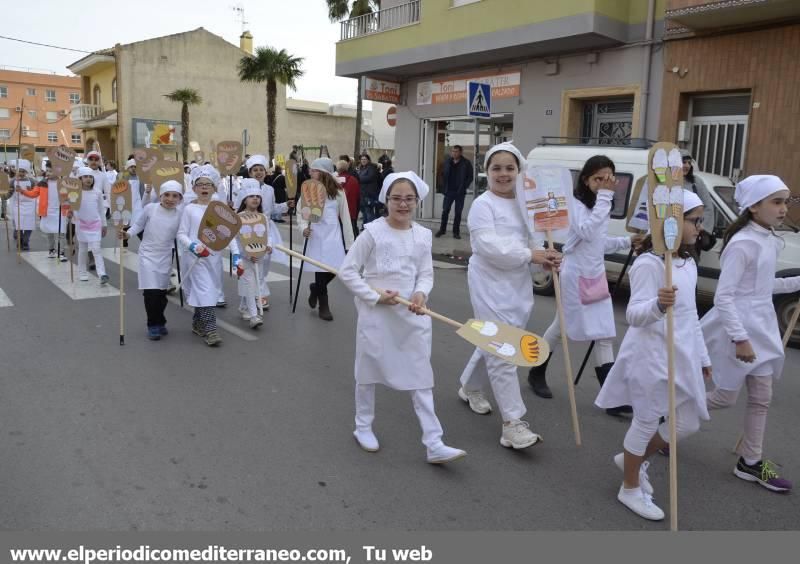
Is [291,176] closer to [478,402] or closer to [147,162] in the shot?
[147,162]

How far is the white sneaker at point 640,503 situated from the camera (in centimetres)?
336

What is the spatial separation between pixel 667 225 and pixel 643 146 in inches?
238

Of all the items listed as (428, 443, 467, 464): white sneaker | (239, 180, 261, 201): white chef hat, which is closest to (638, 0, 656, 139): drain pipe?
(239, 180, 261, 201): white chef hat

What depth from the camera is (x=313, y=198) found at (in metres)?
7.59

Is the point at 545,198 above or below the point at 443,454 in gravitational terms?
above

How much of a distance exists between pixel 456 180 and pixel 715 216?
820 cm

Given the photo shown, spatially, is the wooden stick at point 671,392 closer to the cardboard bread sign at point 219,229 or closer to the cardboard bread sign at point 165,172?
the cardboard bread sign at point 219,229

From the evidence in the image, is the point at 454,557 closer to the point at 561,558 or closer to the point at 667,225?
the point at 561,558

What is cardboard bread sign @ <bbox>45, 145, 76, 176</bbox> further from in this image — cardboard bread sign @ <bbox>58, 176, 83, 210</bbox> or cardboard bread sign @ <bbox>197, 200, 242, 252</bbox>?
cardboard bread sign @ <bbox>197, 200, 242, 252</bbox>

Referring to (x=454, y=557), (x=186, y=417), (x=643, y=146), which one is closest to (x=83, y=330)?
(x=186, y=417)

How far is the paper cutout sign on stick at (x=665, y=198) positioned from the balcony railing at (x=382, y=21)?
15.4 meters

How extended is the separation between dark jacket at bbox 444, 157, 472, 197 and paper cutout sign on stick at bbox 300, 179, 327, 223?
8.10 m

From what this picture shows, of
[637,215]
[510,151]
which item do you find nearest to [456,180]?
[637,215]

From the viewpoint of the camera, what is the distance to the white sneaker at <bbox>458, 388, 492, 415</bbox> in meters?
4.81
